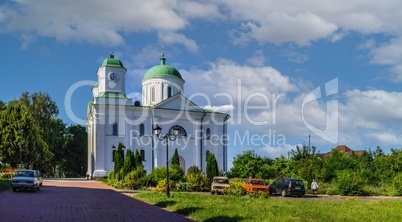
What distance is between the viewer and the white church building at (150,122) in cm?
5497

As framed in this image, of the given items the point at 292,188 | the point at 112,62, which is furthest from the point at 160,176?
the point at 112,62

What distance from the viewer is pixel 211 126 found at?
62156mm

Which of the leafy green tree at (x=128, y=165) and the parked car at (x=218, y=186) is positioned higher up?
the leafy green tree at (x=128, y=165)

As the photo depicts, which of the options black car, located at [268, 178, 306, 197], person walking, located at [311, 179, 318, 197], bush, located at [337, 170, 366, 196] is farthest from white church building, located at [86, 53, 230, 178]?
bush, located at [337, 170, 366, 196]

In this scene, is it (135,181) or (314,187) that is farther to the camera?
(135,181)

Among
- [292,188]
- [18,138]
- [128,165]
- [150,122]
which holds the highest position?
[150,122]

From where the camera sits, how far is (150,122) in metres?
57.7

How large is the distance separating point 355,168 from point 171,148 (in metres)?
26.0

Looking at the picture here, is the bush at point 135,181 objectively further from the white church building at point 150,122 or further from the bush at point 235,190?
the white church building at point 150,122

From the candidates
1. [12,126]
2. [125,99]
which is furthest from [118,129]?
[12,126]

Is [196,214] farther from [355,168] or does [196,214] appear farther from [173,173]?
[355,168]

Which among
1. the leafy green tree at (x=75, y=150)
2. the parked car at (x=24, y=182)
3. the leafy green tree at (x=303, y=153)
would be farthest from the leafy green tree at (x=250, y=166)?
the leafy green tree at (x=75, y=150)

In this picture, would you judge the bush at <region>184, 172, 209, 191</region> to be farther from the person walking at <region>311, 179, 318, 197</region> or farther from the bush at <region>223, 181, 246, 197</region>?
the person walking at <region>311, 179, 318, 197</region>

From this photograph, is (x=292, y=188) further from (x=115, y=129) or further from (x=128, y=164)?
(x=115, y=129)
